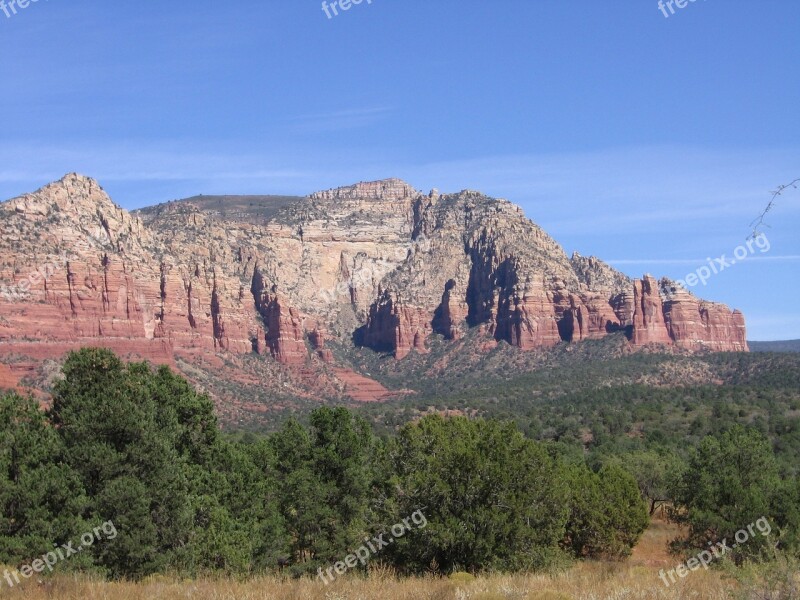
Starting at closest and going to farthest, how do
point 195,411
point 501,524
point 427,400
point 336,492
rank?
point 501,524, point 195,411, point 336,492, point 427,400

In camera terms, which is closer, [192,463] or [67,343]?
[192,463]

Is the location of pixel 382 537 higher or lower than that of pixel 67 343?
lower

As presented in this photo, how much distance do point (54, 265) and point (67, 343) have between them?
45.2ft

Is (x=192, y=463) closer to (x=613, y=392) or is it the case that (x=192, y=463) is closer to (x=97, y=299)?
(x=613, y=392)

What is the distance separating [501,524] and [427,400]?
426ft

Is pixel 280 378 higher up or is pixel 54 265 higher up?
pixel 54 265

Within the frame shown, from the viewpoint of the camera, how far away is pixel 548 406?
132 metres

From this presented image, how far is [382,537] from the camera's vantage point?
29375 millimetres

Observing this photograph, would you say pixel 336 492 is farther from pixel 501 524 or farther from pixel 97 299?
pixel 97 299

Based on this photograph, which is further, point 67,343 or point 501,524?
point 67,343

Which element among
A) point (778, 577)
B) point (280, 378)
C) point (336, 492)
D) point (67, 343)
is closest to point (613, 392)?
point (280, 378)

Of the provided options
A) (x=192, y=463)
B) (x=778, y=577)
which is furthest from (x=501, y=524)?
(x=778, y=577)

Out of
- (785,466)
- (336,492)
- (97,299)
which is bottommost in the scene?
(785,466)

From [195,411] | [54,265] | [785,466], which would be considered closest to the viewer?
[195,411]
